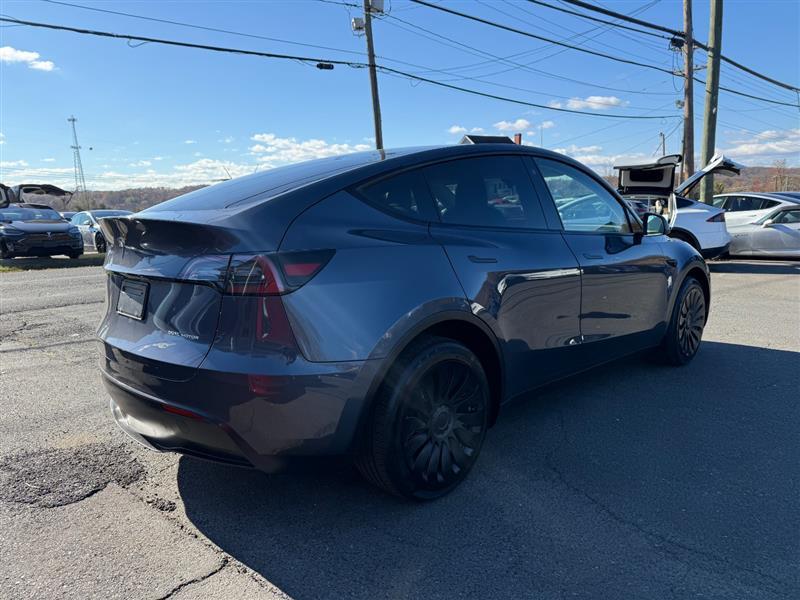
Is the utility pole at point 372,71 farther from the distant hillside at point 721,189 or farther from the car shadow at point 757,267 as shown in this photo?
the car shadow at point 757,267

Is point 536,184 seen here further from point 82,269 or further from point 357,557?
point 82,269

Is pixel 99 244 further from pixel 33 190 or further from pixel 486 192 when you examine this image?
pixel 486 192

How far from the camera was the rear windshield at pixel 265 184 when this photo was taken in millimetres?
2674

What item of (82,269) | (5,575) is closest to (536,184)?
(5,575)

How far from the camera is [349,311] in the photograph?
7.80ft

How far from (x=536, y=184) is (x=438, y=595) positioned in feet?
7.93

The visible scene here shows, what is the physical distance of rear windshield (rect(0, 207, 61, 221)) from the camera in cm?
1495

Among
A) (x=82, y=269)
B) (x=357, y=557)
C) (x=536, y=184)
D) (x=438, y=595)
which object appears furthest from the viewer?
(x=82, y=269)

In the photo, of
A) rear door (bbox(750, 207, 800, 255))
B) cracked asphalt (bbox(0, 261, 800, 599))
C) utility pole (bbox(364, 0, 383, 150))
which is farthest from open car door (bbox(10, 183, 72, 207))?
rear door (bbox(750, 207, 800, 255))

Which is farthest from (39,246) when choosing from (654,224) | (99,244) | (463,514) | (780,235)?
(780,235)

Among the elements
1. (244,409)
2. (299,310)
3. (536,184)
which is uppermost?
(536,184)

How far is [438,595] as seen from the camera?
2154mm

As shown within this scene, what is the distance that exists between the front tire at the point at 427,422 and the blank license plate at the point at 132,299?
3.76 feet

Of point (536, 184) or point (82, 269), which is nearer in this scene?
point (536, 184)
